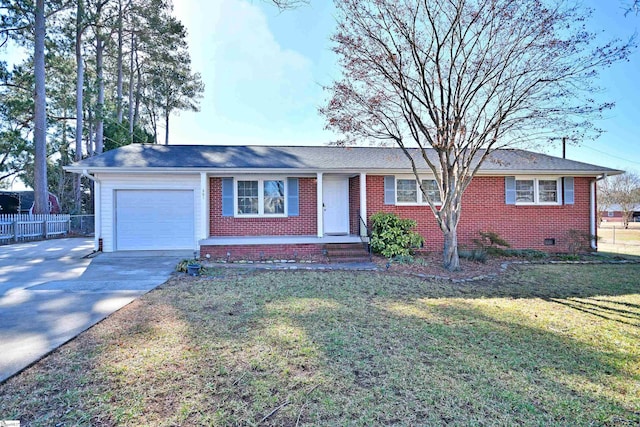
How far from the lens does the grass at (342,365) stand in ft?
8.05

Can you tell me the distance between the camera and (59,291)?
593cm

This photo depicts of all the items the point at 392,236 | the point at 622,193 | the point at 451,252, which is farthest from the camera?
the point at 622,193

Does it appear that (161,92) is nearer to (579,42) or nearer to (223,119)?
(223,119)

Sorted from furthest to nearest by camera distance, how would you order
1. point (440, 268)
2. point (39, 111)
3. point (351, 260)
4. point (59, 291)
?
point (39, 111) → point (351, 260) → point (440, 268) → point (59, 291)

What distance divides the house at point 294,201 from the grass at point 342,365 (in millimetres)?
5064

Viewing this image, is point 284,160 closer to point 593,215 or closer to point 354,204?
point 354,204

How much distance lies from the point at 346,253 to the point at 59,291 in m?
6.68

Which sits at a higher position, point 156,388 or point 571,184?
point 571,184

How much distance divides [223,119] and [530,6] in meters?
15.5

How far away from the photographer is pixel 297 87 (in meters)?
12.2

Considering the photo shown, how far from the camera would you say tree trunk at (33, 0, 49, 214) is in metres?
15.4

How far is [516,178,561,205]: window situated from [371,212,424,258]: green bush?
4.57m

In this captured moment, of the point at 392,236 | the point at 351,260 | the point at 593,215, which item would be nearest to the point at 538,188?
the point at 593,215

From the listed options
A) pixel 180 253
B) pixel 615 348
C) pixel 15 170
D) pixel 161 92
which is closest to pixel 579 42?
pixel 615 348
